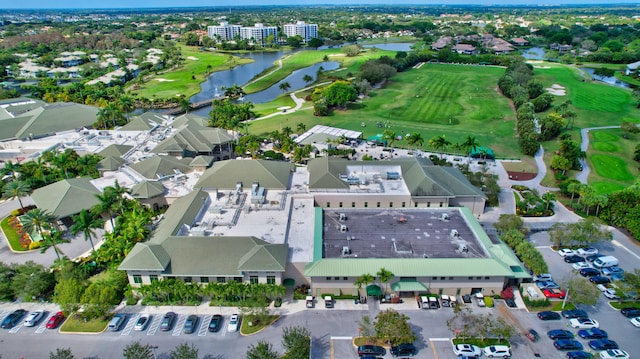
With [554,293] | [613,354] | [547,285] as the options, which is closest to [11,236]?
[547,285]

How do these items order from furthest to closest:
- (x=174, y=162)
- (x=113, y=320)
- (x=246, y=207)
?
(x=174, y=162), (x=246, y=207), (x=113, y=320)

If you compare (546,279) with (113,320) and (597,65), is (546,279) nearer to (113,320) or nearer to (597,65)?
(113,320)

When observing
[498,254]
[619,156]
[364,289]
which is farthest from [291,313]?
[619,156]

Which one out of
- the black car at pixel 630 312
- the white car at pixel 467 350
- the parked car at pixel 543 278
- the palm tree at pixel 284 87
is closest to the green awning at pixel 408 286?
the white car at pixel 467 350

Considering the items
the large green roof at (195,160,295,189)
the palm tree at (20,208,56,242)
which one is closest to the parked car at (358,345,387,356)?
the large green roof at (195,160,295,189)

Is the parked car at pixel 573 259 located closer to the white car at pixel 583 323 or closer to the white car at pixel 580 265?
Answer: the white car at pixel 580 265

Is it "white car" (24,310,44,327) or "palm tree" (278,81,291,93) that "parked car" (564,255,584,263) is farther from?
"palm tree" (278,81,291,93)
